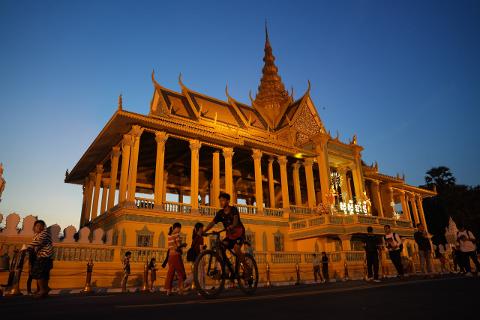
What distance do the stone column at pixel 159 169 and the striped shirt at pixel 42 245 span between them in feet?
38.4

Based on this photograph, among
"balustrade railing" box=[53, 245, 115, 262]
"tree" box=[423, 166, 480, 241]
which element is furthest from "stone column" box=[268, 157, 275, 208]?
"tree" box=[423, 166, 480, 241]

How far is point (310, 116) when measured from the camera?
1341 inches

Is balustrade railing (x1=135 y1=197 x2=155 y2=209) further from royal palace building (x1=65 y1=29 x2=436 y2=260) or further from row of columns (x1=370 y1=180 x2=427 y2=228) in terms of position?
row of columns (x1=370 y1=180 x2=427 y2=228)

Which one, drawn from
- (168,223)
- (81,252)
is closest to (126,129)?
(168,223)

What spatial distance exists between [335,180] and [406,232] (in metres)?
7.38

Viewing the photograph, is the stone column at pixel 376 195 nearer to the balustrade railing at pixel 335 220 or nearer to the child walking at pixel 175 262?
the balustrade railing at pixel 335 220

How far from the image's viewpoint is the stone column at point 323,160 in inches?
1088

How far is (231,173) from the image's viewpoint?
75.5 feet

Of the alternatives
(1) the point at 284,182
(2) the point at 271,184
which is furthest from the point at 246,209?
(1) the point at 284,182

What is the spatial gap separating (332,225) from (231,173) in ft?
23.9

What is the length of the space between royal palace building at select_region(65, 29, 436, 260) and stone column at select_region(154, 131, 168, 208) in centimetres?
6

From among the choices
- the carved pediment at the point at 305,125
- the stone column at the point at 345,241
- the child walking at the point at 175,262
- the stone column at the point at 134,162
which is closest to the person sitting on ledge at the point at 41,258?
the child walking at the point at 175,262

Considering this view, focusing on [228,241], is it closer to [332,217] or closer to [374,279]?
[374,279]

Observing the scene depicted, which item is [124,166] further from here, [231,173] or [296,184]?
[296,184]
